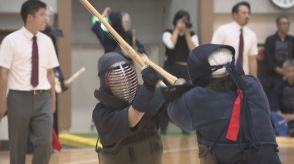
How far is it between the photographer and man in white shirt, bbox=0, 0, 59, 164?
5104 millimetres

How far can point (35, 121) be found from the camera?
6.23 meters

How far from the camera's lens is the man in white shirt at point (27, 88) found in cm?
620

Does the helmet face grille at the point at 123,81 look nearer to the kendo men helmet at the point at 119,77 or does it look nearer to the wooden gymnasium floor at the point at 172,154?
the kendo men helmet at the point at 119,77

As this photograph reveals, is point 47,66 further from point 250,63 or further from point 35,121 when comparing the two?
point 250,63

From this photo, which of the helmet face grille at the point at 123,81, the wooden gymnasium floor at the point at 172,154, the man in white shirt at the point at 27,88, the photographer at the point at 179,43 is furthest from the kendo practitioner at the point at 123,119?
the photographer at the point at 179,43

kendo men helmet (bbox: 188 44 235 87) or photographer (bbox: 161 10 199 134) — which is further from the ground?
kendo men helmet (bbox: 188 44 235 87)

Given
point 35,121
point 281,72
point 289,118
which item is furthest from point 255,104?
point 281,72

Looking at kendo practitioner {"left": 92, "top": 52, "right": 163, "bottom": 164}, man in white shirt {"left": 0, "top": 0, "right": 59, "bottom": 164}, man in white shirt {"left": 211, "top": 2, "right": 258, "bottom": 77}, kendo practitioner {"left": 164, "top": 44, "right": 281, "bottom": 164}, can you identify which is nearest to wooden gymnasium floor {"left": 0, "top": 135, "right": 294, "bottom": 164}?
man in white shirt {"left": 211, "top": 2, "right": 258, "bottom": 77}

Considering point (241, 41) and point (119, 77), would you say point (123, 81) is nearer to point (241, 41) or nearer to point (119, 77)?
point (119, 77)

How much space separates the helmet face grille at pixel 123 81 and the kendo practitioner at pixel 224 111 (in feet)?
1.09

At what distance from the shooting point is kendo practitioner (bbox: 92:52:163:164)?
3314 mm

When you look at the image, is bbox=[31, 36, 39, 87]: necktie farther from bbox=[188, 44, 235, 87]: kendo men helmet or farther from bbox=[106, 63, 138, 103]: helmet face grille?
bbox=[188, 44, 235, 87]: kendo men helmet

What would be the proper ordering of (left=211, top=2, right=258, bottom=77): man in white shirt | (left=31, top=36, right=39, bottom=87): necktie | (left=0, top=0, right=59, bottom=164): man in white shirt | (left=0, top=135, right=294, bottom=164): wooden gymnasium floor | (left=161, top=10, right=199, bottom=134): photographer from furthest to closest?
1. (left=161, top=10, right=199, bottom=134): photographer
2. (left=211, top=2, right=258, bottom=77): man in white shirt
3. (left=0, top=135, right=294, bottom=164): wooden gymnasium floor
4. (left=31, top=36, right=39, bottom=87): necktie
5. (left=0, top=0, right=59, bottom=164): man in white shirt

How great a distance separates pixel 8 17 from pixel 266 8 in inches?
210
